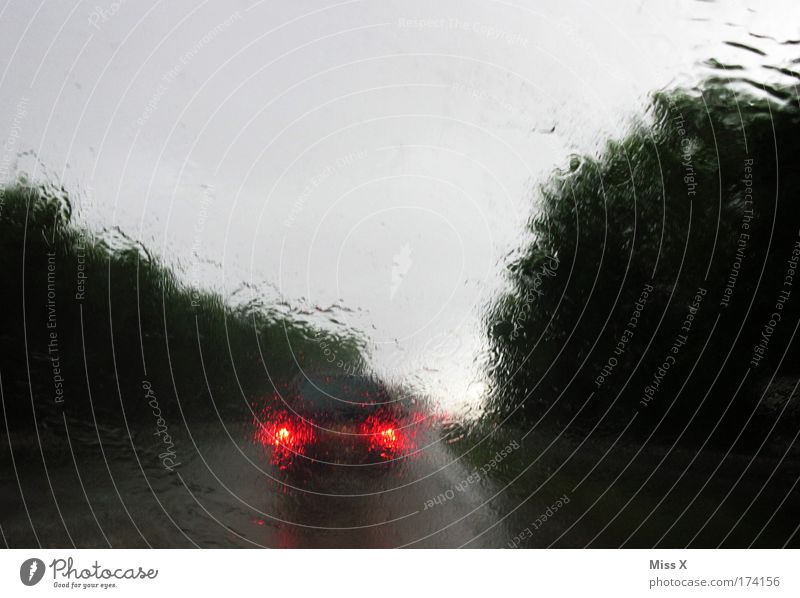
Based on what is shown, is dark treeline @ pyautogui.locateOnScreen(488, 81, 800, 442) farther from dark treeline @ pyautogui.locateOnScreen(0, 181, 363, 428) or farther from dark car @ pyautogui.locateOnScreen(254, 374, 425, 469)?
dark treeline @ pyautogui.locateOnScreen(0, 181, 363, 428)

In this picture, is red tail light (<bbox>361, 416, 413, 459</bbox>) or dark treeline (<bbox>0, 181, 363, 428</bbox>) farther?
red tail light (<bbox>361, 416, 413, 459</bbox>)

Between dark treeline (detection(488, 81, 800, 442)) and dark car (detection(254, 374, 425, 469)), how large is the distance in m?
0.46

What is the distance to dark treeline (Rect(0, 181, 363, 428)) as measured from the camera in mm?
2311

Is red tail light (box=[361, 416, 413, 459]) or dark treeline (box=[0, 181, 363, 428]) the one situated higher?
dark treeline (box=[0, 181, 363, 428])

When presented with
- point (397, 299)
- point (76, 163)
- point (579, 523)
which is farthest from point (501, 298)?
point (76, 163)

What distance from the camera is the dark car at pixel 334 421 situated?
2.46 metres

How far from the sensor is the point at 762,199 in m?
2.61

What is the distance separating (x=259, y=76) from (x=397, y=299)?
1.08 m

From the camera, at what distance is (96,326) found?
2.33 m
